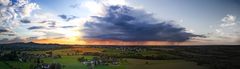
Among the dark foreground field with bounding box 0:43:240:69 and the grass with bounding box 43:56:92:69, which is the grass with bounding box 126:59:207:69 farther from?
the grass with bounding box 43:56:92:69

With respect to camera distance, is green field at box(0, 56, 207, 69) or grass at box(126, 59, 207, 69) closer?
green field at box(0, 56, 207, 69)

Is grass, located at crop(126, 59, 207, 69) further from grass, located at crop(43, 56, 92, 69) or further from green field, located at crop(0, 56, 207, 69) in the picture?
grass, located at crop(43, 56, 92, 69)

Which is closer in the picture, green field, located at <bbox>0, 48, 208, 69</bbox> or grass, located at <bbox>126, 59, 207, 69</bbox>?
green field, located at <bbox>0, 48, 208, 69</bbox>

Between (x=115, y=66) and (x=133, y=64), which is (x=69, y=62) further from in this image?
(x=133, y=64)

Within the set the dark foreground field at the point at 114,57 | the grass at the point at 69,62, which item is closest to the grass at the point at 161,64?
the dark foreground field at the point at 114,57

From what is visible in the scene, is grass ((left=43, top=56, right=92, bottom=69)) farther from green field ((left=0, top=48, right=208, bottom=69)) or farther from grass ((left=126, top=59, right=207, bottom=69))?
grass ((left=126, top=59, right=207, bottom=69))

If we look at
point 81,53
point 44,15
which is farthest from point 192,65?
point 44,15

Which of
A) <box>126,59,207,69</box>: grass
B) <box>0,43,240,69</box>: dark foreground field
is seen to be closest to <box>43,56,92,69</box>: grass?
<box>0,43,240,69</box>: dark foreground field

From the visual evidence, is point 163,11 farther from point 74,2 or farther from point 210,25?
point 74,2

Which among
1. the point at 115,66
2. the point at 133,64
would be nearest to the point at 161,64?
the point at 133,64
